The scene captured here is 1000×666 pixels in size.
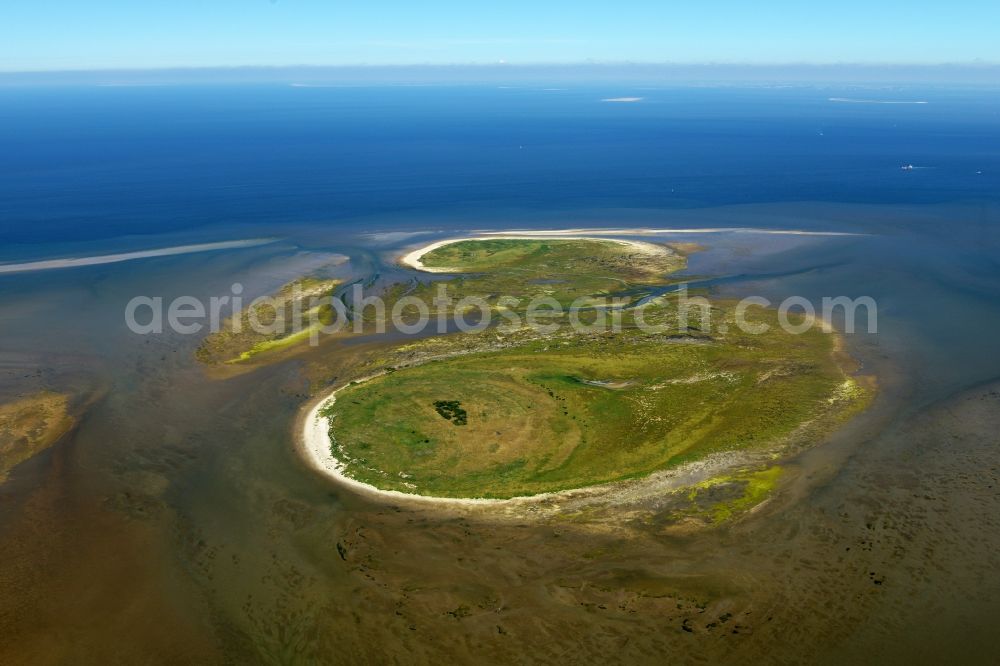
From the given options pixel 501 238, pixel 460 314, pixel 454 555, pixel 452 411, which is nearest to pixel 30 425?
pixel 452 411

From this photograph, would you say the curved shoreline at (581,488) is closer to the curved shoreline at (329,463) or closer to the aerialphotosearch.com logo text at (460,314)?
the curved shoreline at (329,463)

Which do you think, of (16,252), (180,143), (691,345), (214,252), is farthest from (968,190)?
(180,143)

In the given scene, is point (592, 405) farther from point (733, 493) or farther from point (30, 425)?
point (30, 425)

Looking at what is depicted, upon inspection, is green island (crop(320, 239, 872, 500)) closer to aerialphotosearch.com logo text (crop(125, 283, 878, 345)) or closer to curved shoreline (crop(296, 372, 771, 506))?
curved shoreline (crop(296, 372, 771, 506))

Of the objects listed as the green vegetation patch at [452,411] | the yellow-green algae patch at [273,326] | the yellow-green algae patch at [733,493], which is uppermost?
the yellow-green algae patch at [273,326]

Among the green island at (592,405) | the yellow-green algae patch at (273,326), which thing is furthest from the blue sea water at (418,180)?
the green island at (592,405)

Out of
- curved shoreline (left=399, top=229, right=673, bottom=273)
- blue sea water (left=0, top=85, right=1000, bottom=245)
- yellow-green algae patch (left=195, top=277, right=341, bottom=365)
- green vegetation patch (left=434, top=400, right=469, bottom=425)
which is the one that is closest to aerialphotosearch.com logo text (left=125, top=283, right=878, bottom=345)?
yellow-green algae patch (left=195, top=277, right=341, bottom=365)
